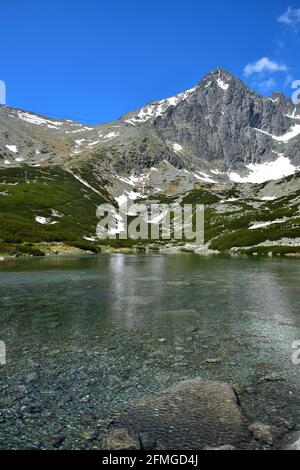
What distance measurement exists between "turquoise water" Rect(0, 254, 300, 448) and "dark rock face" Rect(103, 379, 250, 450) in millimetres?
561

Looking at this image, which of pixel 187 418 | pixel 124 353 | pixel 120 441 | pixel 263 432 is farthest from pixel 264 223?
pixel 120 441

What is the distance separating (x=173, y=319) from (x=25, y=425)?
14293 millimetres

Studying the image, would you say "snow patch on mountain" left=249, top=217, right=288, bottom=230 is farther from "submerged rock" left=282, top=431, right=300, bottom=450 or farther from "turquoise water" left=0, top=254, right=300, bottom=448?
"submerged rock" left=282, top=431, right=300, bottom=450

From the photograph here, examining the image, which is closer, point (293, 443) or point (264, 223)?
point (293, 443)

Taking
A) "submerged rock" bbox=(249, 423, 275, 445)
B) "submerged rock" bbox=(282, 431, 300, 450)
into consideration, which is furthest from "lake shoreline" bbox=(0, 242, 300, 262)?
"submerged rock" bbox=(282, 431, 300, 450)

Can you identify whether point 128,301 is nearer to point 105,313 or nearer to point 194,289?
point 105,313

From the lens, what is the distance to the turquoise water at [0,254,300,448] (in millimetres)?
10641

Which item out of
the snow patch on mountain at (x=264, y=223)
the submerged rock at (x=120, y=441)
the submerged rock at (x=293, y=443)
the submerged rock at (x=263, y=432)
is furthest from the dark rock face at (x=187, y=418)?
the snow patch on mountain at (x=264, y=223)

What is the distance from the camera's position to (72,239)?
138 metres

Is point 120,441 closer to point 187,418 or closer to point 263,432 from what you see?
point 187,418

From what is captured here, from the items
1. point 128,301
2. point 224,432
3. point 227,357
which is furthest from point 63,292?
point 224,432

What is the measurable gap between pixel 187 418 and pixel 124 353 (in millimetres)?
6576

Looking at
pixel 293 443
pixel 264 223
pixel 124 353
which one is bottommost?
pixel 124 353

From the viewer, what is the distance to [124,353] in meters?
16.6
